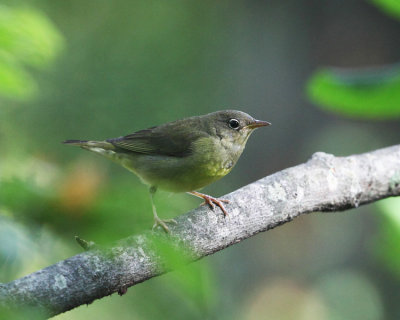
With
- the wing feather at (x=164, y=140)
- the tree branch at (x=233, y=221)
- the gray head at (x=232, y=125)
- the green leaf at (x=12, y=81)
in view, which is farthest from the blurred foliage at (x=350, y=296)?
the green leaf at (x=12, y=81)

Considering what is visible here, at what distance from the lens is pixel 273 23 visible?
9078 mm

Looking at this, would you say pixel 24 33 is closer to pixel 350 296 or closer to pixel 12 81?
pixel 12 81

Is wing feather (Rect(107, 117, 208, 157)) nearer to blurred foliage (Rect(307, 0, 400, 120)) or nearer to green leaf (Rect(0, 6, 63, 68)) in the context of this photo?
blurred foliage (Rect(307, 0, 400, 120))

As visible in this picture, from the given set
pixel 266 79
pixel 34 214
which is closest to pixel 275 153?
pixel 266 79

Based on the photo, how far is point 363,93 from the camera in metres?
1.76

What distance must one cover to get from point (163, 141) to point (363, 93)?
8.80ft

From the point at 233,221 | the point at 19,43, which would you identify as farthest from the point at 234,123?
the point at 19,43

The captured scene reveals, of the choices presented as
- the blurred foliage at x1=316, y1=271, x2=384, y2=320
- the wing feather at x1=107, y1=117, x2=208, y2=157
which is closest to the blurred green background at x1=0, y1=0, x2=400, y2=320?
the blurred foliage at x1=316, y1=271, x2=384, y2=320

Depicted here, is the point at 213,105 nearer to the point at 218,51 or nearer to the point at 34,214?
the point at 218,51

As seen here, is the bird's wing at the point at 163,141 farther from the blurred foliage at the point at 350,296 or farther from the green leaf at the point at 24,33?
the blurred foliage at the point at 350,296

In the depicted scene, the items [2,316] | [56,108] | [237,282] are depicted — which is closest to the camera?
[2,316]

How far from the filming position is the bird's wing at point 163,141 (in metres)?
4.21

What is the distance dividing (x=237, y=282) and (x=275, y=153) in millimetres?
2183

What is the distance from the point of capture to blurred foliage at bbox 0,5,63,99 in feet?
4.53
